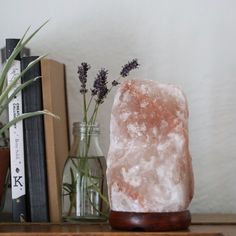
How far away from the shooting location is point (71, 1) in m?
1.00

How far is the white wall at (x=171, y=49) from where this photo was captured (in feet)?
3.07

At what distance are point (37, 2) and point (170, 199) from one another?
1.75ft

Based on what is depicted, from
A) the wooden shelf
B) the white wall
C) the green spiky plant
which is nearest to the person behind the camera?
the wooden shelf

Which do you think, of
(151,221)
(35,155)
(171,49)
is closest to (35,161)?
(35,155)

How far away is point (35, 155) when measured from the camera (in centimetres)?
78

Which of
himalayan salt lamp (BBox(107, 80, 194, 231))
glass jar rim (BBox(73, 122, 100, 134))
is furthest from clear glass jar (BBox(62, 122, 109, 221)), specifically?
himalayan salt lamp (BBox(107, 80, 194, 231))

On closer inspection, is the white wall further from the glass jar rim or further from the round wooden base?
the round wooden base

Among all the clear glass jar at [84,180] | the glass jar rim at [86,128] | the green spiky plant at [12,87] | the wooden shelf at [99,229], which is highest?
the green spiky plant at [12,87]

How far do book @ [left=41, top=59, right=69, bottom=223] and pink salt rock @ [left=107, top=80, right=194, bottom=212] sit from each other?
124 millimetres

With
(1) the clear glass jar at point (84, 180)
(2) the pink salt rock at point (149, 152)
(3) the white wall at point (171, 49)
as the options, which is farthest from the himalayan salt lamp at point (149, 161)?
(3) the white wall at point (171, 49)

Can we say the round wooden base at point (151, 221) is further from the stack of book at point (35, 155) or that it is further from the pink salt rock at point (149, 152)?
the stack of book at point (35, 155)

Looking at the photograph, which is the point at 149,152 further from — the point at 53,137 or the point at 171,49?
the point at 171,49

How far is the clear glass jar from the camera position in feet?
2.59

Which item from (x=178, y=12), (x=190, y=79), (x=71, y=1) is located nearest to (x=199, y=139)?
(x=190, y=79)
